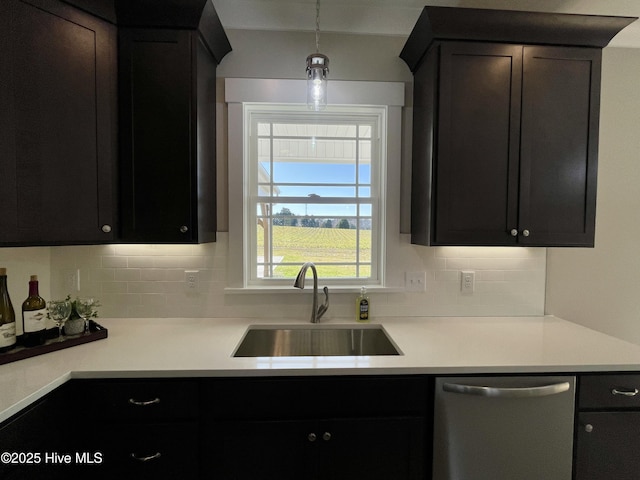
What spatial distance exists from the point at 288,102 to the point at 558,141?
1.47 meters

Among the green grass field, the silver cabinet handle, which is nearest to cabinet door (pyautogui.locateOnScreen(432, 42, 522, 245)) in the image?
the green grass field

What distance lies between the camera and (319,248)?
6.61 feet

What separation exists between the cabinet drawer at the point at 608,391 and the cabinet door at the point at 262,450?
44.1 inches

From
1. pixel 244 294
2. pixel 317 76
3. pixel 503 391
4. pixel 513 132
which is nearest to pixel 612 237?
pixel 513 132

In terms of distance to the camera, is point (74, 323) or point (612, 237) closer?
point (74, 323)

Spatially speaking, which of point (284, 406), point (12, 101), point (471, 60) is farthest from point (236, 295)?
point (471, 60)

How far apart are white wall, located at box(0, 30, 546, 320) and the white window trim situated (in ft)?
0.15

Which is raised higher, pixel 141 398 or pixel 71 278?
pixel 71 278

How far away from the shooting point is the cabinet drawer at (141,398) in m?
1.18

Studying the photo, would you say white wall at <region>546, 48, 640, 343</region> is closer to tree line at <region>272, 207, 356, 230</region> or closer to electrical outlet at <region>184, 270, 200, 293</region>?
tree line at <region>272, 207, 356, 230</region>

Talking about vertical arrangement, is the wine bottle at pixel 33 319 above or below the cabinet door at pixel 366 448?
above

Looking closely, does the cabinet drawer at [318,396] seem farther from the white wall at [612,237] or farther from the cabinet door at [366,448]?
the white wall at [612,237]

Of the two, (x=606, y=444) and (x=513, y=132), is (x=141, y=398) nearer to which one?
(x=606, y=444)

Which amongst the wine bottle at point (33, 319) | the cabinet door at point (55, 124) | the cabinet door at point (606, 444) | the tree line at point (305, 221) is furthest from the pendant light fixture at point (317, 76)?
the cabinet door at point (606, 444)
